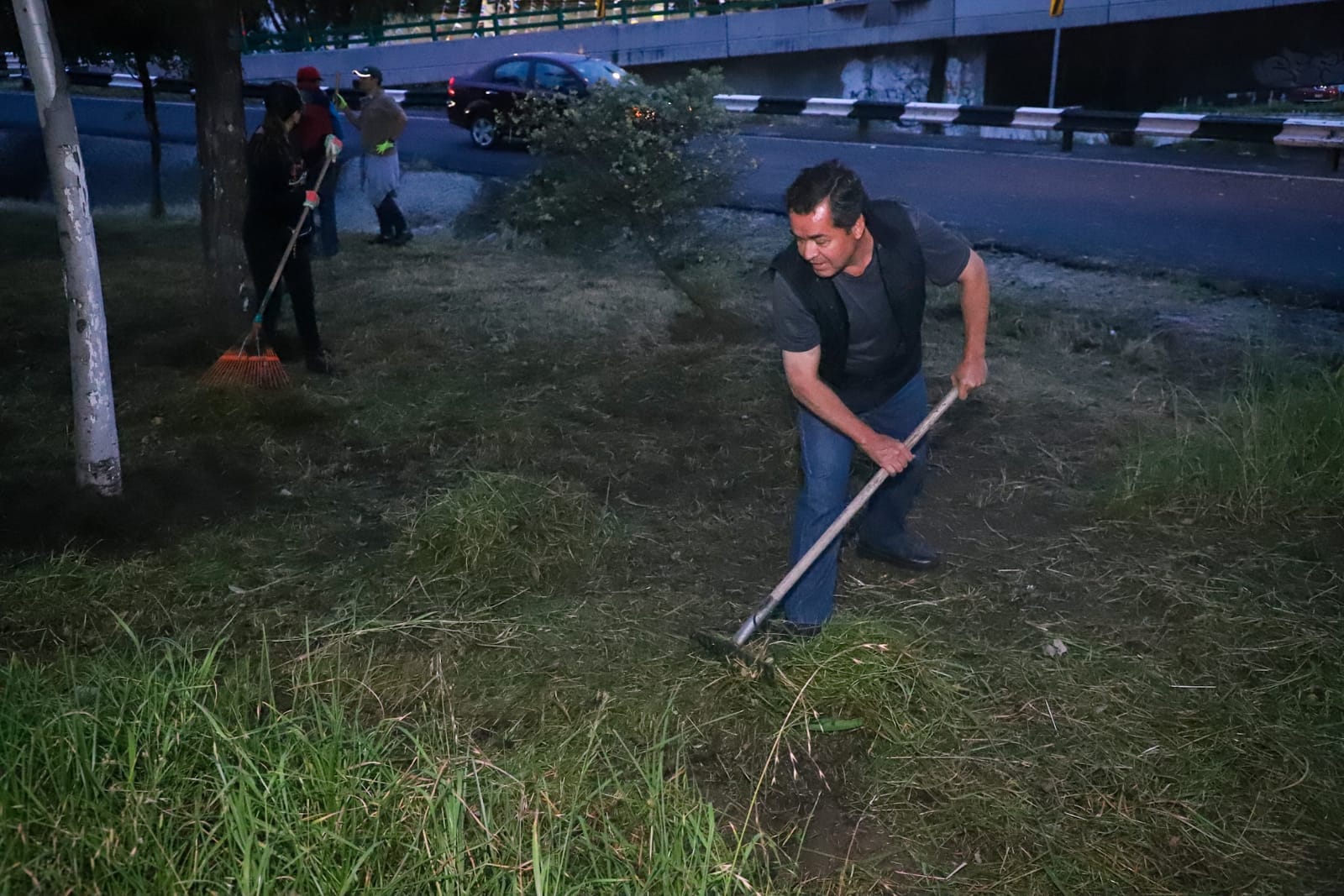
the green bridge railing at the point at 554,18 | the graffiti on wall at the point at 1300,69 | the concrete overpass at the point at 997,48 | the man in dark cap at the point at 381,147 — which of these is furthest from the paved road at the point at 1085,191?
the graffiti on wall at the point at 1300,69

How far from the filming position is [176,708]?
309 centimetres

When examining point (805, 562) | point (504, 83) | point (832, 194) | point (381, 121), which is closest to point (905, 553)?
point (805, 562)

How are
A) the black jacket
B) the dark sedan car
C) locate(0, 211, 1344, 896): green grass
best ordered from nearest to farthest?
locate(0, 211, 1344, 896): green grass, the black jacket, the dark sedan car

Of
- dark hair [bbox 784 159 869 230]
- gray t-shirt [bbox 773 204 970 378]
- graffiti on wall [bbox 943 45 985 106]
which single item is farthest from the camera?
graffiti on wall [bbox 943 45 985 106]

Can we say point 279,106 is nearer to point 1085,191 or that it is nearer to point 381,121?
point 381,121

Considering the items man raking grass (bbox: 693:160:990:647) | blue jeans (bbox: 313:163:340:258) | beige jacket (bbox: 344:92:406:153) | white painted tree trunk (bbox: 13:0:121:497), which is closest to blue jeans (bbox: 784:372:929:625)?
man raking grass (bbox: 693:160:990:647)

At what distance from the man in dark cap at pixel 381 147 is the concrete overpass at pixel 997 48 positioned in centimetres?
1576

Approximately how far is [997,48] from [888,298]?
22.6 meters

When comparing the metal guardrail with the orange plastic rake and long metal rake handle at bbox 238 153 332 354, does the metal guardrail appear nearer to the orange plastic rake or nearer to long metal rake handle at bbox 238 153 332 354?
long metal rake handle at bbox 238 153 332 354

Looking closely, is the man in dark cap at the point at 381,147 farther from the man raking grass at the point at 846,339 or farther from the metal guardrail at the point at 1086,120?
the man raking grass at the point at 846,339

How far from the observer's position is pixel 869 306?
3852mm

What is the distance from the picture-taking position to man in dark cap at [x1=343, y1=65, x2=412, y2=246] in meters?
10.3

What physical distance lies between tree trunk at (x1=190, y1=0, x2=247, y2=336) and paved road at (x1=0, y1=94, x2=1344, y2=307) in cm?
585

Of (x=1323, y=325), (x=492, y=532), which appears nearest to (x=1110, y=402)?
(x=1323, y=325)
